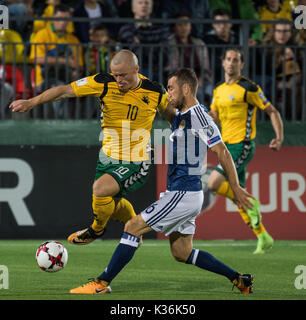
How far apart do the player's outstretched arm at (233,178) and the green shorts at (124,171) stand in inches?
72.6

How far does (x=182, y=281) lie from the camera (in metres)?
8.20

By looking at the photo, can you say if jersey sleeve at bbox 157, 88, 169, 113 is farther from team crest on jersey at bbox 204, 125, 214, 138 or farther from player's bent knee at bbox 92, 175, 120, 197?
team crest on jersey at bbox 204, 125, 214, 138

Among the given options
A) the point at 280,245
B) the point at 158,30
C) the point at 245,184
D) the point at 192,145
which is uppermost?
the point at 158,30

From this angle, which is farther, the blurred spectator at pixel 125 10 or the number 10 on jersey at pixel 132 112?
the blurred spectator at pixel 125 10

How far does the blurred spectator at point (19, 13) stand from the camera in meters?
12.5

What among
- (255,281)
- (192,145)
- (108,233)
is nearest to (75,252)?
(108,233)

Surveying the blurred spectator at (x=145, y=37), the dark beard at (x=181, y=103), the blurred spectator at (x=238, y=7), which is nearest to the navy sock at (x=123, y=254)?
the dark beard at (x=181, y=103)

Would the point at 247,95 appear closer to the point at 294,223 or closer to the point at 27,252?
the point at 294,223

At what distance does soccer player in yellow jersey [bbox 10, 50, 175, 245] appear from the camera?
8.34 m

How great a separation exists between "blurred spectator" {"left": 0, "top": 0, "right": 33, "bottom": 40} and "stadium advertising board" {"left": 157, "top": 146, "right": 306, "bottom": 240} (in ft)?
9.87

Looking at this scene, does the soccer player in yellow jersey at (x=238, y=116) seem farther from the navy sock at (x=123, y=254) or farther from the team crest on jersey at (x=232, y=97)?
the navy sock at (x=123, y=254)

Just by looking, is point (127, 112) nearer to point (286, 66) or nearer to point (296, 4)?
point (286, 66)

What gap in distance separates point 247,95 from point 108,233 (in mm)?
2935

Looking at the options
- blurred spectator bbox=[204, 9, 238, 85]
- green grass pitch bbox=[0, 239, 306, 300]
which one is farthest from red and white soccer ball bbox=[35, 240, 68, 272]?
blurred spectator bbox=[204, 9, 238, 85]
